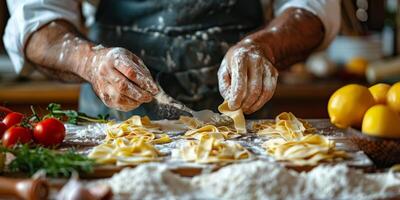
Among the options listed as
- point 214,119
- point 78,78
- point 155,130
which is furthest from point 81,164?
point 78,78

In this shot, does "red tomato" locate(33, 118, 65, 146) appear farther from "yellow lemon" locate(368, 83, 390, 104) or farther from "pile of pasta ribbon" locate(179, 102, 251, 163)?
"yellow lemon" locate(368, 83, 390, 104)

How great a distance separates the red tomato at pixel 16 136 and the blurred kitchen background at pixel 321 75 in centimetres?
155

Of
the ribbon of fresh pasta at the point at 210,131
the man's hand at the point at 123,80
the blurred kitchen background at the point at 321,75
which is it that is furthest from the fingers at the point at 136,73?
the blurred kitchen background at the point at 321,75

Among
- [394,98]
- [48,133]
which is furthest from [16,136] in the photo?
[394,98]

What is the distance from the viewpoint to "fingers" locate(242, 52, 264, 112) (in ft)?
4.55

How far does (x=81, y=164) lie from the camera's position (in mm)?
1079

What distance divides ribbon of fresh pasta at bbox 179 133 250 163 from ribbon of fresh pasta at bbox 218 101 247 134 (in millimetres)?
186

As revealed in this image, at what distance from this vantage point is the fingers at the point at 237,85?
1.37 meters

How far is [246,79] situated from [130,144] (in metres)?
0.30

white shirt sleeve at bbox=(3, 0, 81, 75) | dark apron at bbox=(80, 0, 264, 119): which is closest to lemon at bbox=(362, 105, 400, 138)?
dark apron at bbox=(80, 0, 264, 119)

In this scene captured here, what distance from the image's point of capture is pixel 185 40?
1.76 m

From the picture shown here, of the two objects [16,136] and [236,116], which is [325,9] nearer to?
[236,116]

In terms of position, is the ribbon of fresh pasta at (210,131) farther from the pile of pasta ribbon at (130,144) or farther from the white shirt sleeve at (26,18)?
the white shirt sleeve at (26,18)

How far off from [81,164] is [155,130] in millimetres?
342
